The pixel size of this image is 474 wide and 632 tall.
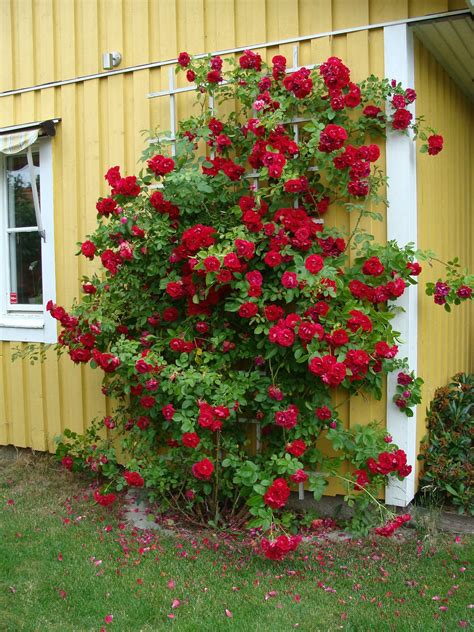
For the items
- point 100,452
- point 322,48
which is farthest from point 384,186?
point 100,452

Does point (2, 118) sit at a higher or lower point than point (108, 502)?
higher

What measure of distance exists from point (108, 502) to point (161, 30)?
3.19 metres

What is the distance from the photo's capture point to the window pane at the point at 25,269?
560cm

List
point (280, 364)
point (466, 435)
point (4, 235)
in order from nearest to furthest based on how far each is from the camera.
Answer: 1. point (280, 364)
2. point (466, 435)
3. point (4, 235)

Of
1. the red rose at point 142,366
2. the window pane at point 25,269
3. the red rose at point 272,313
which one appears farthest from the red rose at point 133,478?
the window pane at point 25,269

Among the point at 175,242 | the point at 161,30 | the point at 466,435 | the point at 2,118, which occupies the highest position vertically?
the point at 161,30

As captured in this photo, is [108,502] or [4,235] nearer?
[108,502]

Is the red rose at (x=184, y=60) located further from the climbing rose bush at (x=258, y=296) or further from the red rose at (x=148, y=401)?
the red rose at (x=148, y=401)

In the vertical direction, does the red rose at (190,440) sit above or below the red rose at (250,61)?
below

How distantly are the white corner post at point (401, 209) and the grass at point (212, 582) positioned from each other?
48 centimetres

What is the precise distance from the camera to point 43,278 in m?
5.41

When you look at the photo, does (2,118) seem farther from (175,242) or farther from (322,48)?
(322,48)

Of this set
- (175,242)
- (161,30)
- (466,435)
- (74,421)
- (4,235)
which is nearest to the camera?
(175,242)

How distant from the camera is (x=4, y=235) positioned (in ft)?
18.7
